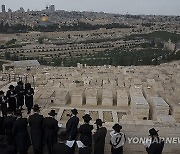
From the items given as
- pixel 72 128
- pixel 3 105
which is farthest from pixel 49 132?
pixel 3 105

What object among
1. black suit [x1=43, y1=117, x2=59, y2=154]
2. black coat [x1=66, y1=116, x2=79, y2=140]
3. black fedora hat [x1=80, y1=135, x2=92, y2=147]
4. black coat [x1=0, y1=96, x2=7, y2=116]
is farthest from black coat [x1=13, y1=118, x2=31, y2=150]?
black coat [x1=0, y1=96, x2=7, y2=116]

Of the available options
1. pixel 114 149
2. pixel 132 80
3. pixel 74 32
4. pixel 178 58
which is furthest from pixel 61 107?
pixel 74 32

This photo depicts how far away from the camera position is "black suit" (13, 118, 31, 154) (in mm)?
6559

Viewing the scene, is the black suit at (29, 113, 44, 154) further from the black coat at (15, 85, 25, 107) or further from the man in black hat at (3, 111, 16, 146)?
the black coat at (15, 85, 25, 107)

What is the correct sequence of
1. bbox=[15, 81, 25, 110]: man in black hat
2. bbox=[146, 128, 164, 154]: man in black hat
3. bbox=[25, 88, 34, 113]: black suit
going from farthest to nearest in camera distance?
1. bbox=[25, 88, 34, 113]: black suit
2. bbox=[15, 81, 25, 110]: man in black hat
3. bbox=[146, 128, 164, 154]: man in black hat

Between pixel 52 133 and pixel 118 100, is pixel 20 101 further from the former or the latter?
pixel 118 100

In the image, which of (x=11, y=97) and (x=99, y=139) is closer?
(x=99, y=139)

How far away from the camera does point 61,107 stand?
13.2 metres

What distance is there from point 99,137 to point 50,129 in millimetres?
1037

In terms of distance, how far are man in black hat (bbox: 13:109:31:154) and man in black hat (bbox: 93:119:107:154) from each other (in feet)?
4.71

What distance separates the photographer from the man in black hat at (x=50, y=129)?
664 cm

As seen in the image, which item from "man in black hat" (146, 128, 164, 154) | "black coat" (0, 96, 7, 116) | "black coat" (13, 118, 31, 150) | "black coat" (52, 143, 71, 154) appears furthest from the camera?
"black coat" (0, 96, 7, 116)

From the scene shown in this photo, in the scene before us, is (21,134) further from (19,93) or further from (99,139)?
(19,93)

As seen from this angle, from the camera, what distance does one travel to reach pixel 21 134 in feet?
21.7
